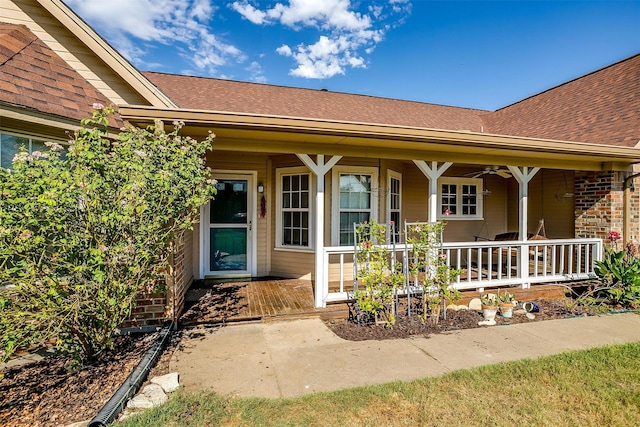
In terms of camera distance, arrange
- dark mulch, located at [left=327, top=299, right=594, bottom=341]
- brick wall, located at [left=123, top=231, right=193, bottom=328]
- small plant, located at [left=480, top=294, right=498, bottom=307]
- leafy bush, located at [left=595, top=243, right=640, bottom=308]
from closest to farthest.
→ brick wall, located at [left=123, top=231, right=193, bottom=328] < dark mulch, located at [left=327, top=299, right=594, bottom=341] < small plant, located at [left=480, top=294, right=498, bottom=307] < leafy bush, located at [left=595, top=243, right=640, bottom=308]

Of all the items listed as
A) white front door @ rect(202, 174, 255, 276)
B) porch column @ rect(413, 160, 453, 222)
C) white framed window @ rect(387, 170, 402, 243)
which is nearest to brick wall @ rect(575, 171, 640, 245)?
porch column @ rect(413, 160, 453, 222)

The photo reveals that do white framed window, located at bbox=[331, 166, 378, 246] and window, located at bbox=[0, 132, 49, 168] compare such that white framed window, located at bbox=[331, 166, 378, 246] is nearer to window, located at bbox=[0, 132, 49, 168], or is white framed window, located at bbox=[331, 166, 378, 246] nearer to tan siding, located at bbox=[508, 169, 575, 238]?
window, located at bbox=[0, 132, 49, 168]

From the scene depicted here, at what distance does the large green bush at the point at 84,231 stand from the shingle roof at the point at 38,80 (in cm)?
125

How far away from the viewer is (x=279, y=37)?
14.6m

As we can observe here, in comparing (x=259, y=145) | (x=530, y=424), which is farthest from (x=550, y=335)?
(x=259, y=145)

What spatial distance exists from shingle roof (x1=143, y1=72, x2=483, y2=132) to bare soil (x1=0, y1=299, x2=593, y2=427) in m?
5.15

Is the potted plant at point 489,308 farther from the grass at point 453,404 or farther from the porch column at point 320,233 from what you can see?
the porch column at point 320,233

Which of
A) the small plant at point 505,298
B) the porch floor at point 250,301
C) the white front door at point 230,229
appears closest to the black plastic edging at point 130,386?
the porch floor at point 250,301

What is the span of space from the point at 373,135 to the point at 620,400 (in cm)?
390

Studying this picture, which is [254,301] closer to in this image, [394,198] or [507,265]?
[394,198]

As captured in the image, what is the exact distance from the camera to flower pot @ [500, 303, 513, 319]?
5.32 metres

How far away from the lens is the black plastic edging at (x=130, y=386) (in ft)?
8.13

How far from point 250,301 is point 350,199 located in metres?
2.88

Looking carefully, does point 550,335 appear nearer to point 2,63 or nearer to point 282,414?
point 282,414
